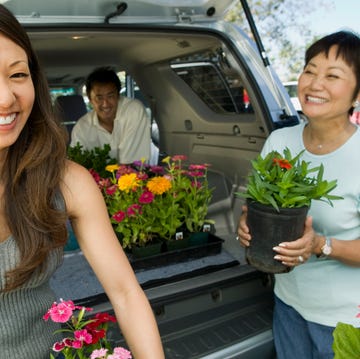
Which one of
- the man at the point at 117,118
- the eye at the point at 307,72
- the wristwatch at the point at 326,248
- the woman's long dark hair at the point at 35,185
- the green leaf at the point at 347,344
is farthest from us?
Answer: the man at the point at 117,118

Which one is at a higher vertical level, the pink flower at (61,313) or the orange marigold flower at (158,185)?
the orange marigold flower at (158,185)

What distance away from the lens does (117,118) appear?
11.6 ft

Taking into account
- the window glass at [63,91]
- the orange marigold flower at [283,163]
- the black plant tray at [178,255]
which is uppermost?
the window glass at [63,91]

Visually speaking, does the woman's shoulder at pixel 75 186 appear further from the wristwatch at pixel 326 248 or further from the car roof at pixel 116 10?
the car roof at pixel 116 10

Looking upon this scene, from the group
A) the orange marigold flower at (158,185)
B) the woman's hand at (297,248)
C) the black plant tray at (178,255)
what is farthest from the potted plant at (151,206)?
the woman's hand at (297,248)

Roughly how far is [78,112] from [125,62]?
167 centimetres

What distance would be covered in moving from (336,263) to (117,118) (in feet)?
7.91

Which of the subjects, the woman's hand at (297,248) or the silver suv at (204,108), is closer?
the woman's hand at (297,248)

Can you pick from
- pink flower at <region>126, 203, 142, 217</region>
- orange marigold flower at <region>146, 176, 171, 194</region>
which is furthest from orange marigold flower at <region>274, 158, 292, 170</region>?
pink flower at <region>126, 203, 142, 217</region>

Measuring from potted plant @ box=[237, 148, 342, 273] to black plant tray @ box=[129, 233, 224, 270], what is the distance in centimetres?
93

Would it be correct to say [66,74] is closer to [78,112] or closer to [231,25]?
[78,112]

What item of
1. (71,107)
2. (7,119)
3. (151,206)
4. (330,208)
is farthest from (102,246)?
(71,107)

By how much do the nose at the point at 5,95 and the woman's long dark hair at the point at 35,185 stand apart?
136 millimetres

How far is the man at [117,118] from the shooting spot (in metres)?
3.41
